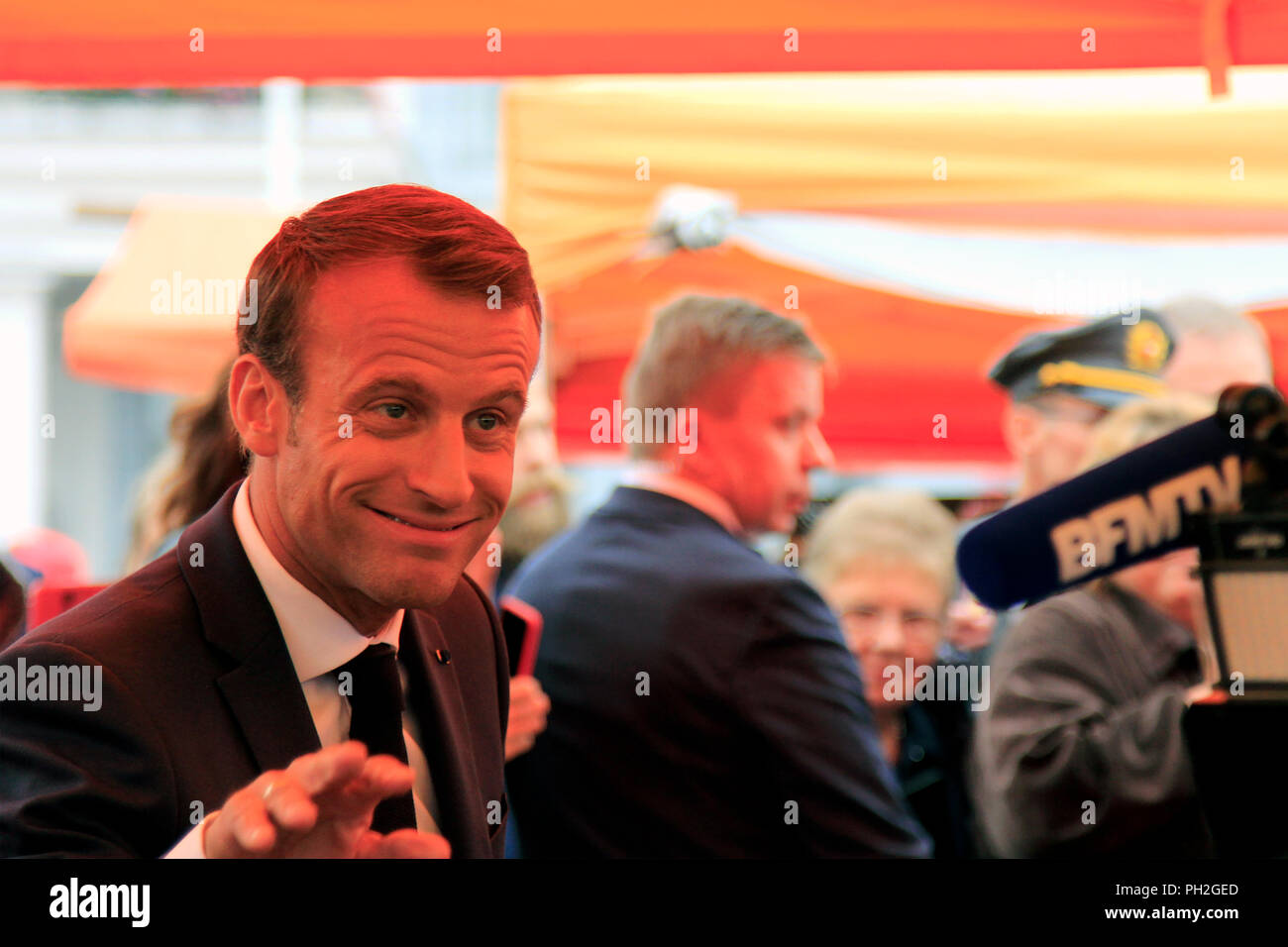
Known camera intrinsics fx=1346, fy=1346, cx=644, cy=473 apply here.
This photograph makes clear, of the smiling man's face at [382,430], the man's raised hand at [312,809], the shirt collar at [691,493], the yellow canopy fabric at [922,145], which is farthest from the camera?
the yellow canopy fabric at [922,145]

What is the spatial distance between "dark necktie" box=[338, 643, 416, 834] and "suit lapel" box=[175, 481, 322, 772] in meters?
0.06

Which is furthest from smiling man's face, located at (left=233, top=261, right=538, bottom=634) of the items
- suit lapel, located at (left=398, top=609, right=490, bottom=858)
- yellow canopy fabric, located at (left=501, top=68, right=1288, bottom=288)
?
yellow canopy fabric, located at (left=501, top=68, right=1288, bottom=288)

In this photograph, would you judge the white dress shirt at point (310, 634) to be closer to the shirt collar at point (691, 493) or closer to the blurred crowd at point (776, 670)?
the blurred crowd at point (776, 670)

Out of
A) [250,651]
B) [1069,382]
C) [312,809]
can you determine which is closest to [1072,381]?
[1069,382]

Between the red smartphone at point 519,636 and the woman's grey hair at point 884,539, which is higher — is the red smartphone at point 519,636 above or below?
below

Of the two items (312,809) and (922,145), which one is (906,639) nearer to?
(922,145)

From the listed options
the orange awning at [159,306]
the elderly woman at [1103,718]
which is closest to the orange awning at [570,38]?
the elderly woman at [1103,718]

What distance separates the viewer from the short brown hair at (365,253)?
1.03 m

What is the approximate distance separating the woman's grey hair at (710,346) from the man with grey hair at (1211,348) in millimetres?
812

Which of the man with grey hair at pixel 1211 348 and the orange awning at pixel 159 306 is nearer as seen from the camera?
the man with grey hair at pixel 1211 348

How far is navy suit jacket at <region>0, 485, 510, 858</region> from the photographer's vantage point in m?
0.89

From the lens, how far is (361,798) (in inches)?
33.1

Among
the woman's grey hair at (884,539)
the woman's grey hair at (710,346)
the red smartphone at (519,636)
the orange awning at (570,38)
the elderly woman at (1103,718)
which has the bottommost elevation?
the elderly woman at (1103,718)

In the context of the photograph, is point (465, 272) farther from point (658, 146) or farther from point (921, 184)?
point (921, 184)
